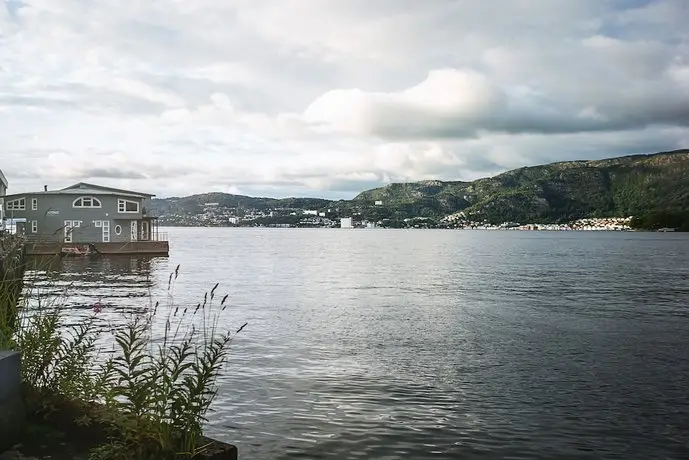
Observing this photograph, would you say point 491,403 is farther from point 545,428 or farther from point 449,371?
point 449,371

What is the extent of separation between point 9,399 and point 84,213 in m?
71.3

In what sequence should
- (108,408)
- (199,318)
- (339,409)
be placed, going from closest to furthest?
(108,408), (339,409), (199,318)

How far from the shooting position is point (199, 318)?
26.6m

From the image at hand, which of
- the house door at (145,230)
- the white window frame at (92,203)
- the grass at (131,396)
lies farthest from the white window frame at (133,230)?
the grass at (131,396)

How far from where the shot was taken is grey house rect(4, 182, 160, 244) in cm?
7188

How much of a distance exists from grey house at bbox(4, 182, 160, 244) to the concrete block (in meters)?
69.4

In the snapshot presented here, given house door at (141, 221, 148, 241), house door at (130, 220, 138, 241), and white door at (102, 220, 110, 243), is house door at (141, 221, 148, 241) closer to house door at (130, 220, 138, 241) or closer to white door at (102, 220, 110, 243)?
house door at (130, 220, 138, 241)

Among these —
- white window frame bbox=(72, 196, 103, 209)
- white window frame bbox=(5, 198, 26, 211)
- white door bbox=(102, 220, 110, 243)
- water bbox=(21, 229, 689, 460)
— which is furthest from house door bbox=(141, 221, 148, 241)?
water bbox=(21, 229, 689, 460)

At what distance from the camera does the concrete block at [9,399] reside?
6211 mm

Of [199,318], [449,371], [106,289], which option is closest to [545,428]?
[449,371]

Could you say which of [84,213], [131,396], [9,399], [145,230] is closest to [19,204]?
[84,213]

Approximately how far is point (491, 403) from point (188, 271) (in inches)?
1900

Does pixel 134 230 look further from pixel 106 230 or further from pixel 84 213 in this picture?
pixel 84 213

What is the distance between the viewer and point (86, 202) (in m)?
72.8
